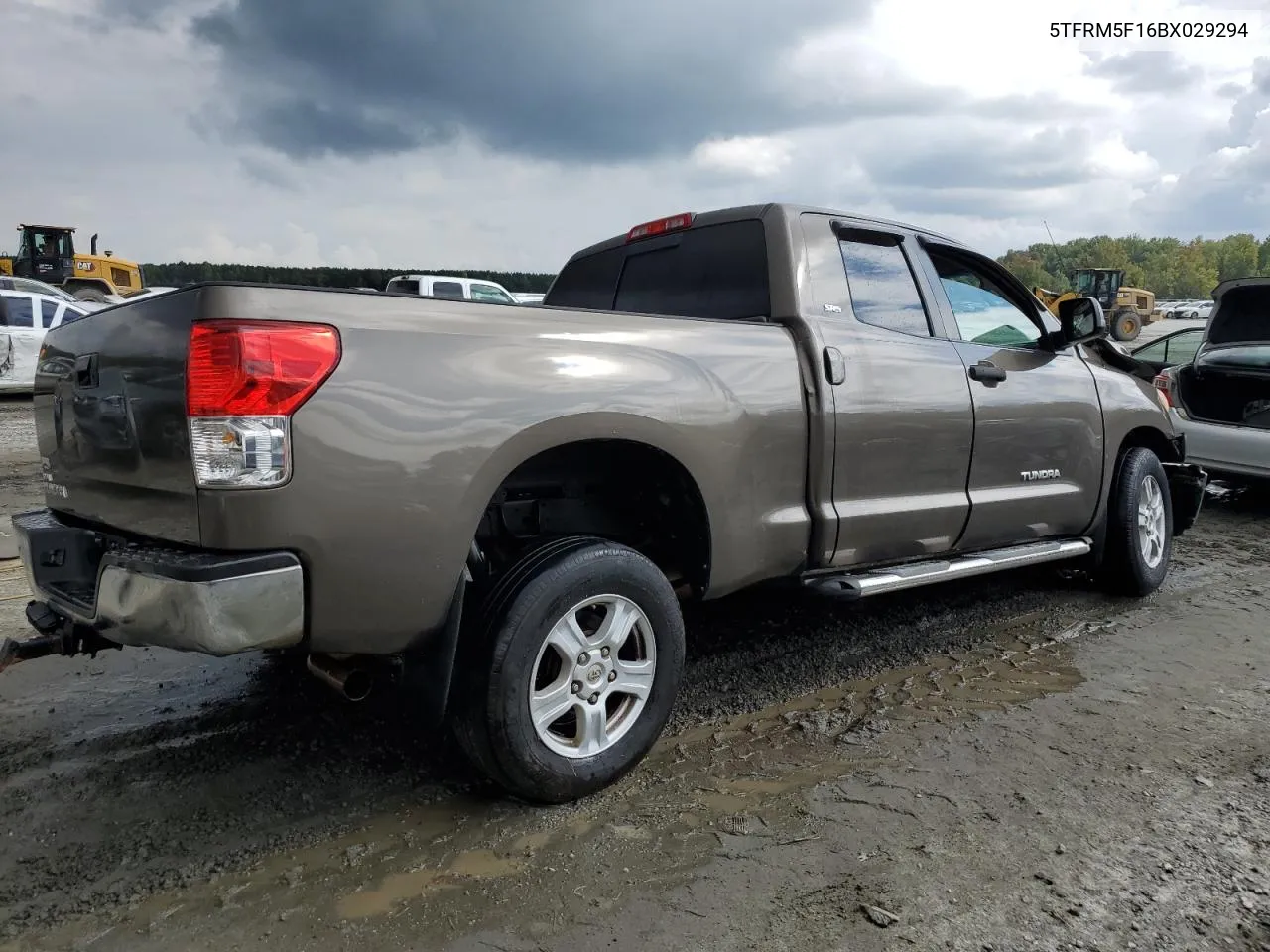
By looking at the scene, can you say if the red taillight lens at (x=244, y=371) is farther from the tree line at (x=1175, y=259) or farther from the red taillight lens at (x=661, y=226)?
the tree line at (x=1175, y=259)

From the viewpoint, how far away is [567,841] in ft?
8.66

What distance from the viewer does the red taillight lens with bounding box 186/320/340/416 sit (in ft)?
7.37

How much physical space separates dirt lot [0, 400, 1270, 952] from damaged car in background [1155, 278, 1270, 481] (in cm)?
392

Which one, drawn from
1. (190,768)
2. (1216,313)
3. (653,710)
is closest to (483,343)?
(653,710)

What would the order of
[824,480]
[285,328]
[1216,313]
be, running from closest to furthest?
[285,328]
[824,480]
[1216,313]

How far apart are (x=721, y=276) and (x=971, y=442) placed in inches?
51.7

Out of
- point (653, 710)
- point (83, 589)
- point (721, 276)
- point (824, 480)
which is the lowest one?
point (653, 710)

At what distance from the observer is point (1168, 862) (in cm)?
253

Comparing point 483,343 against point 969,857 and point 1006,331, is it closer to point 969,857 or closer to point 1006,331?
point 969,857

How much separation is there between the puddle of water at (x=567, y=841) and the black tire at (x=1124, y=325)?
194cm

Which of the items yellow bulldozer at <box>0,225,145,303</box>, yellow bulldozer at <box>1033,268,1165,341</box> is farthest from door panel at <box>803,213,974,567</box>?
yellow bulldozer at <box>0,225,145,303</box>

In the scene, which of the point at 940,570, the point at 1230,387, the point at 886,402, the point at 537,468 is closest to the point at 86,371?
the point at 537,468

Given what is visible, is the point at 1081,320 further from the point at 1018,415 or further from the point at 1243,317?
the point at 1243,317

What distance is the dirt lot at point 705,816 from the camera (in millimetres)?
2268
